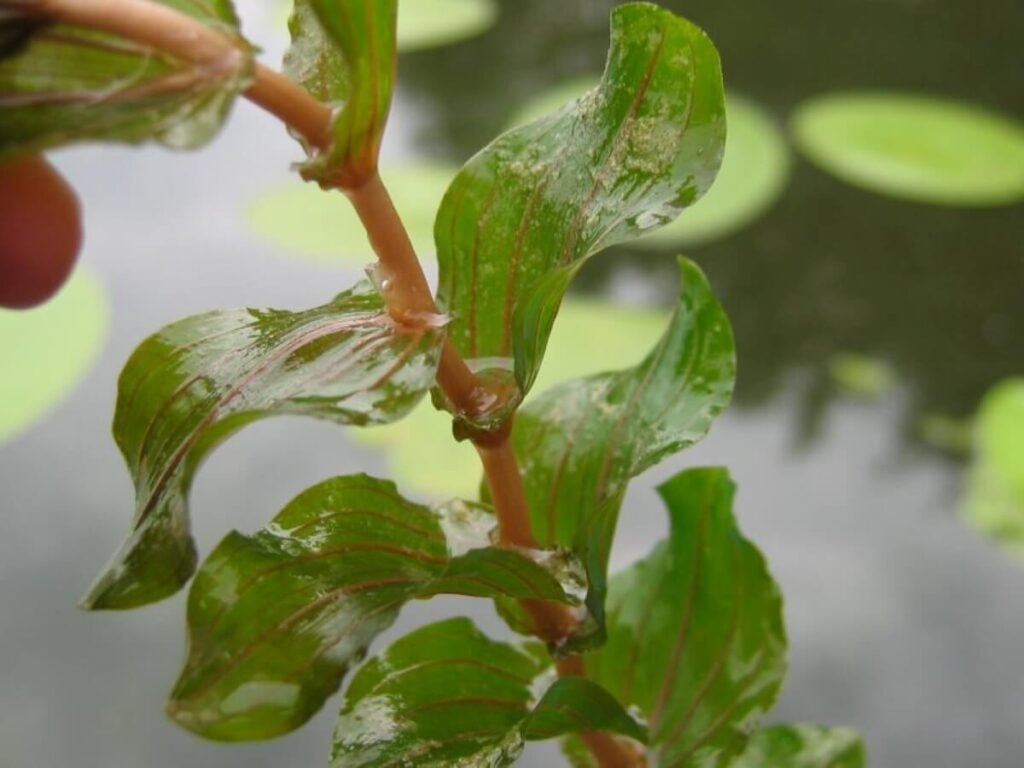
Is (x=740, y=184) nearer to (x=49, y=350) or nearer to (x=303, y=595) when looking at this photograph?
(x=49, y=350)

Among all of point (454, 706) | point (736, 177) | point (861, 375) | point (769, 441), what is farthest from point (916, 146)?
point (454, 706)

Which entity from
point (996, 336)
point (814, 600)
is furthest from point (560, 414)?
point (996, 336)

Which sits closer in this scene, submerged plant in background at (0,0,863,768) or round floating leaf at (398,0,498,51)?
submerged plant in background at (0,0,863,768)

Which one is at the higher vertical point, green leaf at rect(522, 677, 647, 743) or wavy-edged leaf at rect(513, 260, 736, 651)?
wavy-edged leaf at rect(513, 260, 736, 651)

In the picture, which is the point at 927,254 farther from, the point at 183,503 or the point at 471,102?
the point at 183,503

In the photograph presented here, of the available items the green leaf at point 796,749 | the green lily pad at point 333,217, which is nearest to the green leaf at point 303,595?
the green leaf at point 796,749

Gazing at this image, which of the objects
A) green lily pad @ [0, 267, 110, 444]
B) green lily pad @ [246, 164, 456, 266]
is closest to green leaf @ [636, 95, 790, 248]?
green lily pad @ [246, 164, 456, 266]

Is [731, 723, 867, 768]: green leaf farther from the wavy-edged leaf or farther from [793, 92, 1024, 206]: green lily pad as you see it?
[793, 92, 1024, 206]: green lily pad
